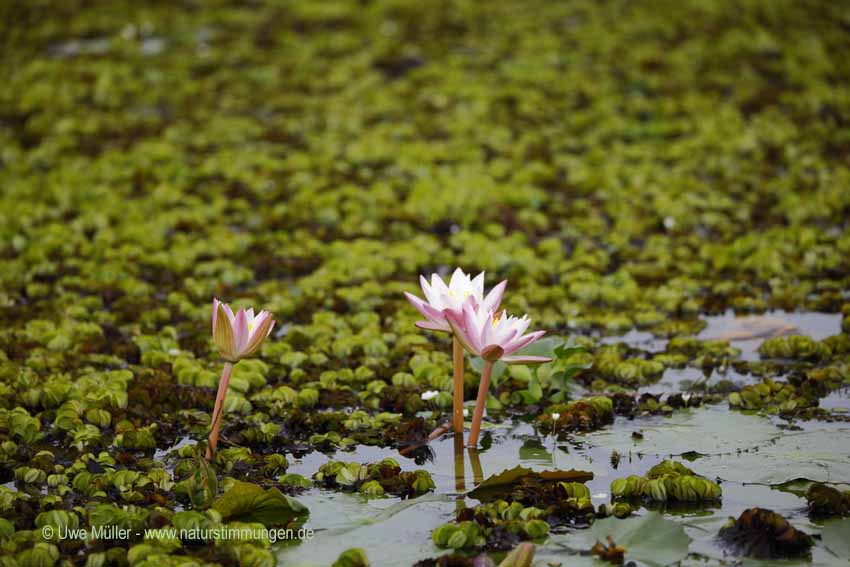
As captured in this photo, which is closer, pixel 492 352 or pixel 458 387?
pixel 492 352

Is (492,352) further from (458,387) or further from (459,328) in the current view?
(458,387)

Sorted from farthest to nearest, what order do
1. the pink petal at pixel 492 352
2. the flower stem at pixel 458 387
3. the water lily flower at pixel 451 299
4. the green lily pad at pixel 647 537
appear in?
the flower stem at pixel 458 387, the water lily flower at pixel 451 299, the pink petal at pixel 492 352, the green lily pad at pixel 647 537

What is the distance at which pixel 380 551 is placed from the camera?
3.40 m

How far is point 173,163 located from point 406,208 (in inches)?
86.0

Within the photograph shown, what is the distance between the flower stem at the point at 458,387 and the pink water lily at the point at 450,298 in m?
0.13

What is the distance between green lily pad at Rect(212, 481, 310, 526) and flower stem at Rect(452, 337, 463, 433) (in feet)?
2.91

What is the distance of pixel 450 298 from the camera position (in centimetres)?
392

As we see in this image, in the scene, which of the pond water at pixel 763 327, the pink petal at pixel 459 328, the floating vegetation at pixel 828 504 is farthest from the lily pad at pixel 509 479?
the pond water at pixel 763 327

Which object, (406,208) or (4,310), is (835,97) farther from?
(4,310)

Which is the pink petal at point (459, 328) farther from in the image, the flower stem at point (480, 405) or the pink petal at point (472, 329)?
the flower stem at point (480, 405)

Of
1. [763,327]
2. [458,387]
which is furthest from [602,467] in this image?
[763,327]

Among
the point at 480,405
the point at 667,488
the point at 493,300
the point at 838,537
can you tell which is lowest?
the point at 838,537

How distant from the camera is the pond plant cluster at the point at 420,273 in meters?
3.64

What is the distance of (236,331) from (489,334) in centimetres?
96
